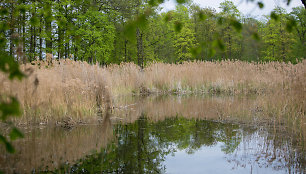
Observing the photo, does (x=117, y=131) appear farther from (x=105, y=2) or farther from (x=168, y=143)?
(x=105, y=2)

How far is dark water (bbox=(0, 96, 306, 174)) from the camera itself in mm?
2656

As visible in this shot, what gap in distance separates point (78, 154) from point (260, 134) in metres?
2.70

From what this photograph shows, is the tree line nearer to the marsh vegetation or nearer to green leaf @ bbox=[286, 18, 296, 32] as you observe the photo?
the marsh vegetation

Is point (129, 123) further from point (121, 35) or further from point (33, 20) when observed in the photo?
point (121, 35)

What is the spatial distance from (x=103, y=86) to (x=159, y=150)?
9.57ft

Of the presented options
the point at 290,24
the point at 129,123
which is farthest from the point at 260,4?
the point at 129,123

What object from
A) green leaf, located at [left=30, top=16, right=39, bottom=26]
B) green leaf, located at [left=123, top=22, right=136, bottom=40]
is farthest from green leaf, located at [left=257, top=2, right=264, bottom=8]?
green leaf, located at [left=30, top=16, right=39, bottom=26]

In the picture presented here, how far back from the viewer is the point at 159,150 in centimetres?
328

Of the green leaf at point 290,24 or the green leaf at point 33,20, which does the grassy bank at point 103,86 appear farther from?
the green leaf at point 290,24

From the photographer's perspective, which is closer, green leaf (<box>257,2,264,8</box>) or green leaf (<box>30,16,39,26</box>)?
green leaf (<box>257,2,264,8</box>)

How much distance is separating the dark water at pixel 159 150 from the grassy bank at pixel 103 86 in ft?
1.49

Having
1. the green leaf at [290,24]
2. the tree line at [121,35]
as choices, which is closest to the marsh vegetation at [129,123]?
the green leaf at [290,24]

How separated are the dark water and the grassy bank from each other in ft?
1.49

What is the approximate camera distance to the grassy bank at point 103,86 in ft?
14.3
